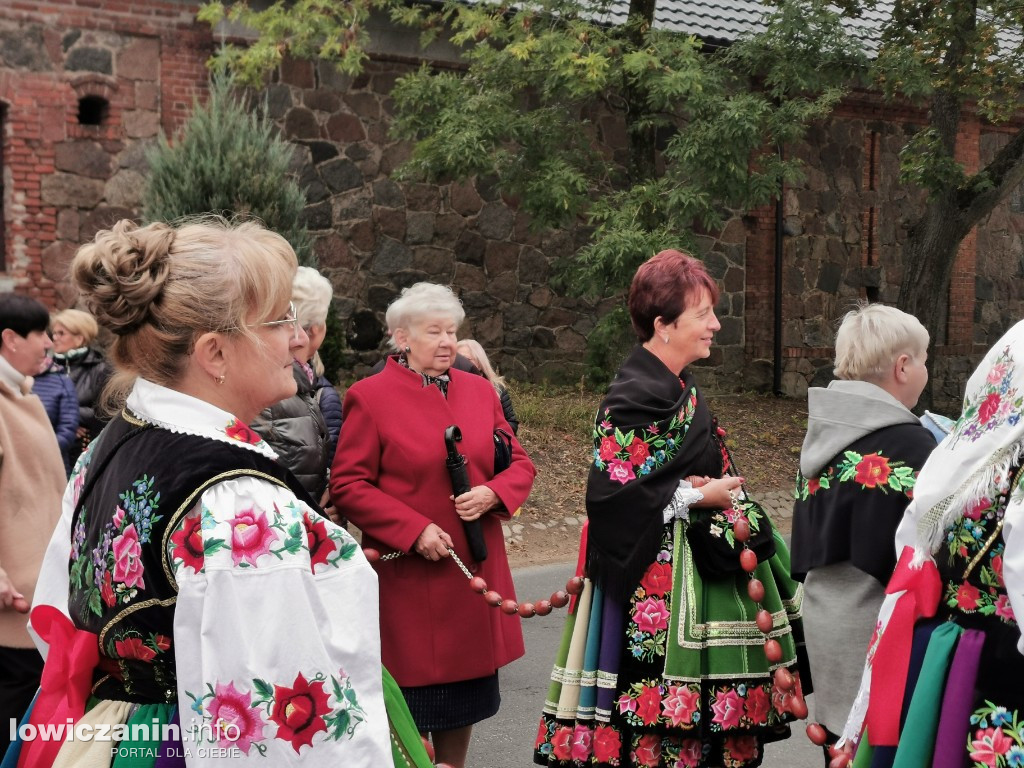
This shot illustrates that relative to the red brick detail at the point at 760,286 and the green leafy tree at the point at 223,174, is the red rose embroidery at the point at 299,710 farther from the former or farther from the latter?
the red brick detail at the point at 760,286

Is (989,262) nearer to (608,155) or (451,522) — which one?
(608,155)

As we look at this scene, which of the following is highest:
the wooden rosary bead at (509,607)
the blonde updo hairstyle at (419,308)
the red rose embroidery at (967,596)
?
the blonde updo hairstyle at (419,308)

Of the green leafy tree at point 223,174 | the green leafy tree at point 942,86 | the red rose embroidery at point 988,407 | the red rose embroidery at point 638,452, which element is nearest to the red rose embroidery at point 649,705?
the red rose embroidery at point 638,452

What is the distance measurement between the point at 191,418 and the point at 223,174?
918cm

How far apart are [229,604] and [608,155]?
13196 mm

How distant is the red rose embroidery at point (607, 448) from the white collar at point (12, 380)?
196 centimetres

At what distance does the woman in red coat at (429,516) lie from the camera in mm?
4027

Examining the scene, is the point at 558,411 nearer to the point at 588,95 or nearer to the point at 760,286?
the point at 588,95

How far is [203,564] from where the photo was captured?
1804mm

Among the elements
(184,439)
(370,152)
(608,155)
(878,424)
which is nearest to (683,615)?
(878,424)

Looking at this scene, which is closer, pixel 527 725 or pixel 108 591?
pixel 108 591

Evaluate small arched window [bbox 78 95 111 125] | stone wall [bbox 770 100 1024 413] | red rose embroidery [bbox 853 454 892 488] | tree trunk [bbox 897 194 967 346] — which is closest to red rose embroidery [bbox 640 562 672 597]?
red rose embroidery [bbox 853 454 892 488]

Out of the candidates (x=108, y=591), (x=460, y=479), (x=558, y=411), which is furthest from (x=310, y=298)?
(x=558, y=411)

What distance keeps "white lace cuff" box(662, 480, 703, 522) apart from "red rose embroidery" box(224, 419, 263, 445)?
6.89 ft
